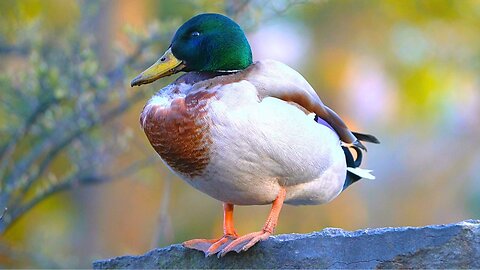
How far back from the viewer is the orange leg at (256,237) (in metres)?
3.01

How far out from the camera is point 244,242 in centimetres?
302

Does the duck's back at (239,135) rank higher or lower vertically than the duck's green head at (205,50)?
lower

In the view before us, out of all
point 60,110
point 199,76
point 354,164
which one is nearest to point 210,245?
point 199,76

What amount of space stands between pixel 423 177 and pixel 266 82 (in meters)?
10.1

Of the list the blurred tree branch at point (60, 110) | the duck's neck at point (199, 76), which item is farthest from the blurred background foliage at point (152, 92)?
the duck's neck at point (199, 76)

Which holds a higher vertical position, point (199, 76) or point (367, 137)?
point (199, 76)

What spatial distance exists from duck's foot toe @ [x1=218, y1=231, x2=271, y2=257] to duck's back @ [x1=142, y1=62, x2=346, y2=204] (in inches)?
4.8

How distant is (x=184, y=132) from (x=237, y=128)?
165 mm

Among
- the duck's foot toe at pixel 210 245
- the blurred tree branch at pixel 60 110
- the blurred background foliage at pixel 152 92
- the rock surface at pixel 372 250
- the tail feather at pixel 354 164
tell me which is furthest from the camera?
the blurred background foliage at pixel 152 92

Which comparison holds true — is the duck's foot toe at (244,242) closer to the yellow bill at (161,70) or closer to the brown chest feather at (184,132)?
the brown chest feather at (184,132)

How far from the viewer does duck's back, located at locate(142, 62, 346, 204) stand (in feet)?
9.59

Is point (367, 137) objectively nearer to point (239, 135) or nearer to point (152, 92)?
point (239, 135)

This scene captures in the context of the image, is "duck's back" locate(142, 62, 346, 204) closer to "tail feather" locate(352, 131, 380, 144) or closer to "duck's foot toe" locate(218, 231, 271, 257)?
"duck's foot toe" locate(218, 231, 271, 257)

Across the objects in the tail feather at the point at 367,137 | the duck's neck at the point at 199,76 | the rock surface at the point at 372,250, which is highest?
the duck's neck at the point at 199,76
